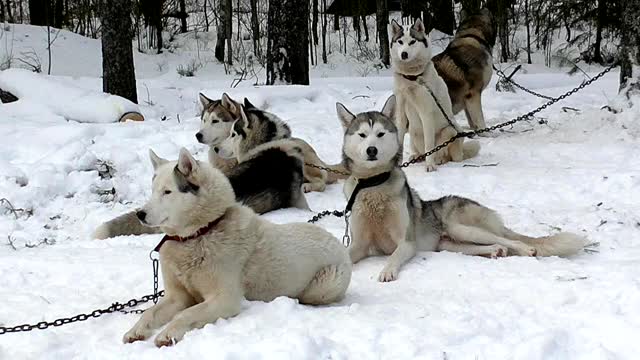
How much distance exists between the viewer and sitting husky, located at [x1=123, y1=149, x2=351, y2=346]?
3.48m

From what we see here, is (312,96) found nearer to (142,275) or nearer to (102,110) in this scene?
(102,110)

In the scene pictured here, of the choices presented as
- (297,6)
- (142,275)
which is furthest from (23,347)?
(297,6)

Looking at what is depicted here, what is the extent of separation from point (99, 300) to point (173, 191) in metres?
0.99

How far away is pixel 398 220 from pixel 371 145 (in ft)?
1.76

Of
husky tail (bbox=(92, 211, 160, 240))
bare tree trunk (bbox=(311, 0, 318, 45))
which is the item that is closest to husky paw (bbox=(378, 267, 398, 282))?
husky tail (bbox=(92, 211, 160, 240))

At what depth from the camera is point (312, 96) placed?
10.9m

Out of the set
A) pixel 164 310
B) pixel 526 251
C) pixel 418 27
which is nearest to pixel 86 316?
pixel 164 310

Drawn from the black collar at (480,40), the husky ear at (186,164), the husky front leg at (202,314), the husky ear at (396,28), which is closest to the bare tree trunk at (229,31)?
the black collar at (480,40)

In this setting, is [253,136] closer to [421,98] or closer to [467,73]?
[421,98]

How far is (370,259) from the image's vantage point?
5109 millimetres

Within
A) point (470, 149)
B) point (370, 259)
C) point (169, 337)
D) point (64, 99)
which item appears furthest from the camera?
point (64, 99)

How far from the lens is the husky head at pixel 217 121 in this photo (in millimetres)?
7617

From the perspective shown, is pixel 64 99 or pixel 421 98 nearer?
pixel 421 98

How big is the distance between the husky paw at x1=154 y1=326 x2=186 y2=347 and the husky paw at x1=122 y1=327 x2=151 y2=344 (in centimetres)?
14
